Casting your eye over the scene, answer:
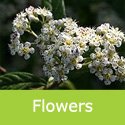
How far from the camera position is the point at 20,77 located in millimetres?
3787

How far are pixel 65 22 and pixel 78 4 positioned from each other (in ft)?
7.31

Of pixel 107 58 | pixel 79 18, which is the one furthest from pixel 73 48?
pixel 79 18

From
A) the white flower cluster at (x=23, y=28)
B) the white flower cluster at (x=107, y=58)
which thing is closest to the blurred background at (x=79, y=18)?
the white flower cluster at (x=23, y=28)

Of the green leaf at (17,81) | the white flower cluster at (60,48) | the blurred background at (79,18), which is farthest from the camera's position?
the blurred background at (79,18)

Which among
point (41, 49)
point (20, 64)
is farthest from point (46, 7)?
point (20, 64)

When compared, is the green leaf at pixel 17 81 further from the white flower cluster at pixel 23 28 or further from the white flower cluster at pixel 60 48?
the white flower cluster at pixel 60 48

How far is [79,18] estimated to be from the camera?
18.8 ft

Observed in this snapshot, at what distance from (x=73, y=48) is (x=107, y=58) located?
239mm

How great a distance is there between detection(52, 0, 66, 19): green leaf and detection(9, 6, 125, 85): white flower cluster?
26cm

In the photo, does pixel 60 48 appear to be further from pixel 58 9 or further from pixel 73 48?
pixel 58 9

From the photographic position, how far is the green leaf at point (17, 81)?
3.79 m

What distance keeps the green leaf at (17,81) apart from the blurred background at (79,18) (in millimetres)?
1546

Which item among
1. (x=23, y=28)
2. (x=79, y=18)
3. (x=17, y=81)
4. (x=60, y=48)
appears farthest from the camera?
(x=79, y=18)

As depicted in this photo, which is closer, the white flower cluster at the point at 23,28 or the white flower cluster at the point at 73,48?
the white flower cluster at the point at 73,48
